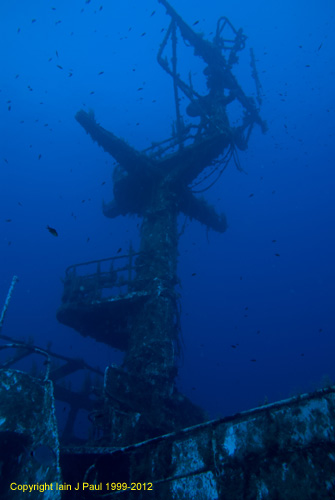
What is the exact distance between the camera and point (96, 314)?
10.3 meters

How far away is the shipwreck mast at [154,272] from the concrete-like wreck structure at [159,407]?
0.04 m

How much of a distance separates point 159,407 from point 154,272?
4.31 m

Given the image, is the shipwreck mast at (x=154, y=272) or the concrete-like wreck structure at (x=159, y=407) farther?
the shipwreck mast at (x=154, y=272)

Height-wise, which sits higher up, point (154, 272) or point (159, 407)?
point (154, 272)

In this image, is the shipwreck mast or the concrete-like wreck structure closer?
the concrete-like wreck structure

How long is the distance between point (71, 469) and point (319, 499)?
339cm

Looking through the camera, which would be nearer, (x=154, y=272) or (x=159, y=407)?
(x=159, y=407)

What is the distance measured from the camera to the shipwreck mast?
6945 mm

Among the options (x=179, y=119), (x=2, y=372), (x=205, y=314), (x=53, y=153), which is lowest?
(x=2, y=372)

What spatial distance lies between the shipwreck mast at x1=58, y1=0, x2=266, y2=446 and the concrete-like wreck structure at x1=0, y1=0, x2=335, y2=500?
40 mm

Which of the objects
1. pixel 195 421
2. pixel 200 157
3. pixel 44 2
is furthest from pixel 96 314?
pixel 44 2

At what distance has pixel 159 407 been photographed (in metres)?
7.45

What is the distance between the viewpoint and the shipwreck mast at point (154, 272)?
22.8 feet

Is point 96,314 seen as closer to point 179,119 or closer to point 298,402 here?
point 298,402
